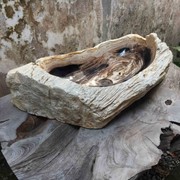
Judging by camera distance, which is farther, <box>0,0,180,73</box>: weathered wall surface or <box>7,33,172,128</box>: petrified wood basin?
<box>0,0,180,73</box>: weathered wall surface

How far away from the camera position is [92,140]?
127 cm

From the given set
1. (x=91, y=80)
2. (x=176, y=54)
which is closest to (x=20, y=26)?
(x=91, y=80)

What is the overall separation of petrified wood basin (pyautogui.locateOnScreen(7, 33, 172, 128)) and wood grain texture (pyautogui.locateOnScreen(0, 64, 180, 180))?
56 mm

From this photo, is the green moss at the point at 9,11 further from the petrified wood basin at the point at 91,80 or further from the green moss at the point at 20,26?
the petrified wood basin at the point at 91,80

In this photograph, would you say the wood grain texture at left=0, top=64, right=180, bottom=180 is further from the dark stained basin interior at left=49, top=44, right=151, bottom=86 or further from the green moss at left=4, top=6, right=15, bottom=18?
the green moss at left=4, top=6, right=15, bottom=18

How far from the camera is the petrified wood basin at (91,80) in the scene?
49.6 inches

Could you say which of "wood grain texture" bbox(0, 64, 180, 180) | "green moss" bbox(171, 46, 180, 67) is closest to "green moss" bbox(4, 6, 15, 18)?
"wood grain texture" bbox(0, 64, 180, 180)

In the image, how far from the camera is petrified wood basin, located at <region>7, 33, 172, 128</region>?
4.13ft

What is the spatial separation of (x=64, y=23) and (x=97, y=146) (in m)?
0.81

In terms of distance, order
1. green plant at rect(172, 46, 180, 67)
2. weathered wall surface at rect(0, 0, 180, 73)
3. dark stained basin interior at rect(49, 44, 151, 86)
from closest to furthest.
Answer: dark stained basin interior at rect(49, 44, 151, 86) → weathered wall surface at rect(0, 0, 180, 73) → green plant at rect(172, 46, 180, 67)

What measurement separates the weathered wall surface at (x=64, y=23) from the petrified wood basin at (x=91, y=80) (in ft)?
0.95

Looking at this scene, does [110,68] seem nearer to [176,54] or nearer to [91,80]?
[91,80]

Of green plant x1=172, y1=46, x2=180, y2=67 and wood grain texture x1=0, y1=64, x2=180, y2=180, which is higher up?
wood grain texture x1=0, y1=64, x2=180, y2=180

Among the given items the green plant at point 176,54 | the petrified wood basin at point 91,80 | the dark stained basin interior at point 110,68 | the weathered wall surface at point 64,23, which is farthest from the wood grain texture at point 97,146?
the green plant at point 176,54
